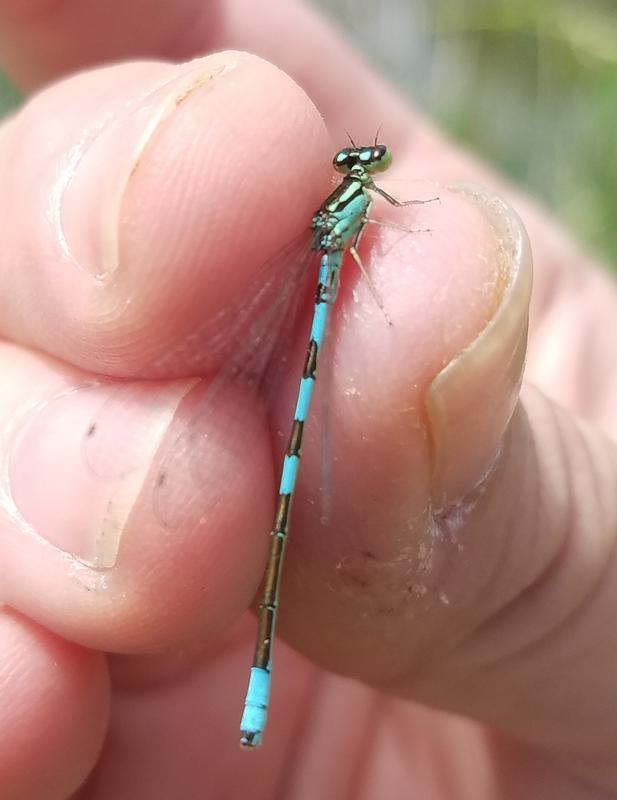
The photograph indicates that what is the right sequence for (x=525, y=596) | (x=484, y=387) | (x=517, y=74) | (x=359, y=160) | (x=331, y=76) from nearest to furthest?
(x=484, y=387)
(x=525, y=596)
(x=359, y=160)
(x=331, y=76)
(x=517, y=74)

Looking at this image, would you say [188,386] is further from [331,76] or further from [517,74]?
[517,74]

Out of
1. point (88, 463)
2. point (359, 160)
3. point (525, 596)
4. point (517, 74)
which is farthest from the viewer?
point (517, 74)

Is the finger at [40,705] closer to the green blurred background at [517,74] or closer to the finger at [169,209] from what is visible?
the finger at [169,209]

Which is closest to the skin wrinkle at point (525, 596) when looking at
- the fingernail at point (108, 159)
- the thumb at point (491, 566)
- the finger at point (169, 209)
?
the thumb at point (491, 566)

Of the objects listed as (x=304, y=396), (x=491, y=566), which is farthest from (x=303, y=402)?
(x=491, y=566)

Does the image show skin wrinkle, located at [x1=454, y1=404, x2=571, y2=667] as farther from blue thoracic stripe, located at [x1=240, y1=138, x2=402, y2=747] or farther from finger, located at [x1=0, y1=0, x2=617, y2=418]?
finger, located at [x1=0, y1=0, x2=617, y2=418]

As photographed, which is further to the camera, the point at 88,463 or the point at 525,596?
the point at 525,596

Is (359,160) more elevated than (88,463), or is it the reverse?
(359,160)

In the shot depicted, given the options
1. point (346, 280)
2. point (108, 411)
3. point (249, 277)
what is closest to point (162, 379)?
point (108, 411)

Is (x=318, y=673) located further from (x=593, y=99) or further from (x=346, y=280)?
(x=593, y=99)
